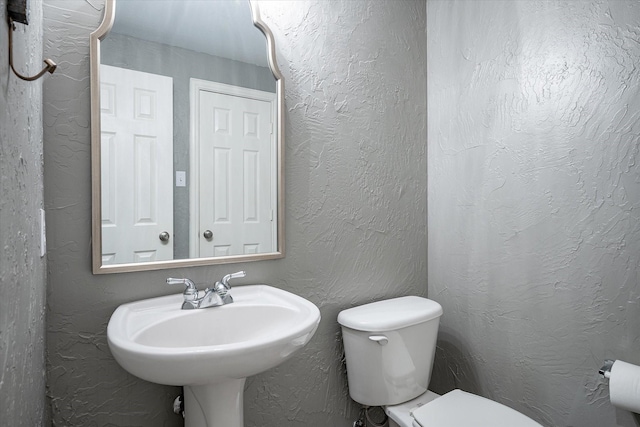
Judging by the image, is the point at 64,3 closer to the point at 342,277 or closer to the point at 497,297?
the point at 342,277

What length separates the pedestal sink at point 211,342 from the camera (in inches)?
31.0

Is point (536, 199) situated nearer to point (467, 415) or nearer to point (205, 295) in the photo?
point (467, 415)

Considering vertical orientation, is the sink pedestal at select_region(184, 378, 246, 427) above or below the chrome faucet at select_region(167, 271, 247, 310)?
below

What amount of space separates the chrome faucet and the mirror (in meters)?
0.09

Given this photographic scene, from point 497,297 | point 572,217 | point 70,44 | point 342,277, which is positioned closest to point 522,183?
point 572,217

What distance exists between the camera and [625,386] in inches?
41.2

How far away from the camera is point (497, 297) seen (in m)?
1.49

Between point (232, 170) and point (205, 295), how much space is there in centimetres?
43

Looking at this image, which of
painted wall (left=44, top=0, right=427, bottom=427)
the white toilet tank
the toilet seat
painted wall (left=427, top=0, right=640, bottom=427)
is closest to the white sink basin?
painted wall (left=44, top=0, right=427, bottom=427)

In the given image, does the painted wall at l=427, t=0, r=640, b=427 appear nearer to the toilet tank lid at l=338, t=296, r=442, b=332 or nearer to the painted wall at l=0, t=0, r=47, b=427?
the toilet tank lid at l=338, t=296, r=442, b=332

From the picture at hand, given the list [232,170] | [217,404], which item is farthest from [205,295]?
[232,170]

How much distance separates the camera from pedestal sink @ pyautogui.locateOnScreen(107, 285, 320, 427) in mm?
789

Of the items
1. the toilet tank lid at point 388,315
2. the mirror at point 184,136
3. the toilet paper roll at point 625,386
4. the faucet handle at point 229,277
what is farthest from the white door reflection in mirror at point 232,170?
the toilet paper roll at point 625,386

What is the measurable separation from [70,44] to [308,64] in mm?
781
